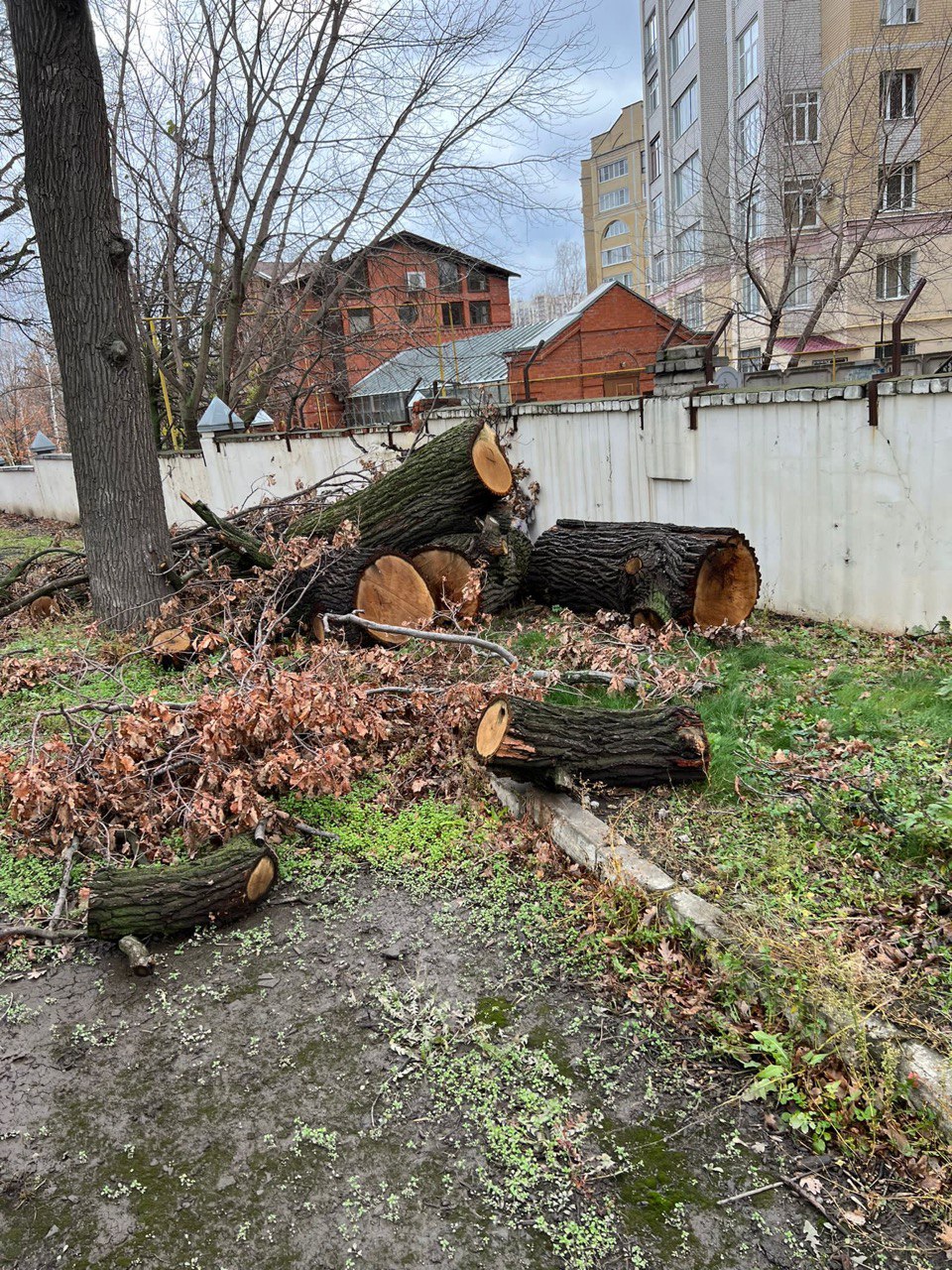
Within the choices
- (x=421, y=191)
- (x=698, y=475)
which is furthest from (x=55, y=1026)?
(x=421, y=191)

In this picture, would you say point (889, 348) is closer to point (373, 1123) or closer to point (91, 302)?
point (91, 302)

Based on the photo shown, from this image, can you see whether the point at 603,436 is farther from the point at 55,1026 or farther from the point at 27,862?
the point at 55,1026

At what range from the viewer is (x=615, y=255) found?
65125mm

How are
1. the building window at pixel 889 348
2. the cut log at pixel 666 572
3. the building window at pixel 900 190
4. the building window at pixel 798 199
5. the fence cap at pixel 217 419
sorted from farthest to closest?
the building window at pixel 900 190, the building window at pixel 798 199, the fence cap at pixel 217 419, the building window at pixel 889 348, the cut log at pixel 666 572

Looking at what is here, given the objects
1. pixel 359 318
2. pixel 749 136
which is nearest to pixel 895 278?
pixel 749 136

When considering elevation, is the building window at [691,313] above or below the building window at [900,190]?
below

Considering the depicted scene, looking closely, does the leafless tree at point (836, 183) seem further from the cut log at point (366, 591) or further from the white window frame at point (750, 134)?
the cut log at point (366, 591)

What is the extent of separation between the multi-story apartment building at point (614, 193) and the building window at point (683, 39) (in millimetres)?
27003

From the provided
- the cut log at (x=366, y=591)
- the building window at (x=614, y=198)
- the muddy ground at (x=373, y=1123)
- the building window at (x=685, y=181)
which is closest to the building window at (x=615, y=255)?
the building window at (x=614, y=198)

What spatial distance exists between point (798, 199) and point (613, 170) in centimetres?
5527

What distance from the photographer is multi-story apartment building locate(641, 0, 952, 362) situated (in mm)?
18156

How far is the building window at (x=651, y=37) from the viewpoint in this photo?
36.9 m

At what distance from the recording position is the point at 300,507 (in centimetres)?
936

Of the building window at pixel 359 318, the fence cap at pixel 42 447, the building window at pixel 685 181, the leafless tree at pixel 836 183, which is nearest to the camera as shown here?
the building window at pixel 359 318
